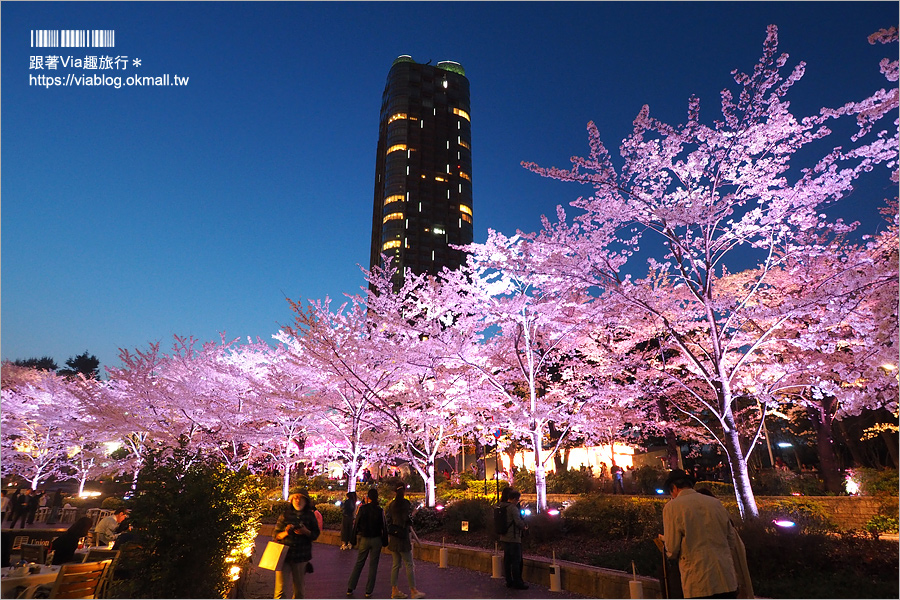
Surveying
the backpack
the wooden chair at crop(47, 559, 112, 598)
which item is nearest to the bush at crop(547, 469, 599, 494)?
the backpack

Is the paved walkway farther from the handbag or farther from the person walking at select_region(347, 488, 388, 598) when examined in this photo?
the handbag

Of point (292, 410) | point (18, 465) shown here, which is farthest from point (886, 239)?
point (18, 465)

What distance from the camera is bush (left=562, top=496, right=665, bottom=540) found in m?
10.1

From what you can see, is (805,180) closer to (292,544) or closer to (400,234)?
(292,544)

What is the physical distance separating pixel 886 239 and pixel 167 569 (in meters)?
16.8

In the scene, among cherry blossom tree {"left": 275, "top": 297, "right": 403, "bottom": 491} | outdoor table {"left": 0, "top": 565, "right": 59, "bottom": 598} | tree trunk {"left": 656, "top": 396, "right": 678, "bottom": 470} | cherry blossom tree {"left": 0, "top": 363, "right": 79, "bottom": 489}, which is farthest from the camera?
cherry blossom tree {"left": 0, "top": 363, "right": 79, "bottom": 489}

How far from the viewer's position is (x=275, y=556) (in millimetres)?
6312

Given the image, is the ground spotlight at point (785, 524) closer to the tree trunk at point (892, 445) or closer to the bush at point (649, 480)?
the bush at point (649, 480)

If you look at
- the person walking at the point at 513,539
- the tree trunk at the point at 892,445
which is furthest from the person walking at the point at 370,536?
the tree trunk at the point at 892,445

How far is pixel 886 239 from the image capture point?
1286 cm

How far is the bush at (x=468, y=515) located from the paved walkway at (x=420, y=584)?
1.83 metres

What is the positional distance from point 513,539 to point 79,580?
5794mm

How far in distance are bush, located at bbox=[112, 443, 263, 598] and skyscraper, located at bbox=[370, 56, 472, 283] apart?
78603 mm

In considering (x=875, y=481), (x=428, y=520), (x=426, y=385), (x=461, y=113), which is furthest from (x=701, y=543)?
(x=461, y=113)
